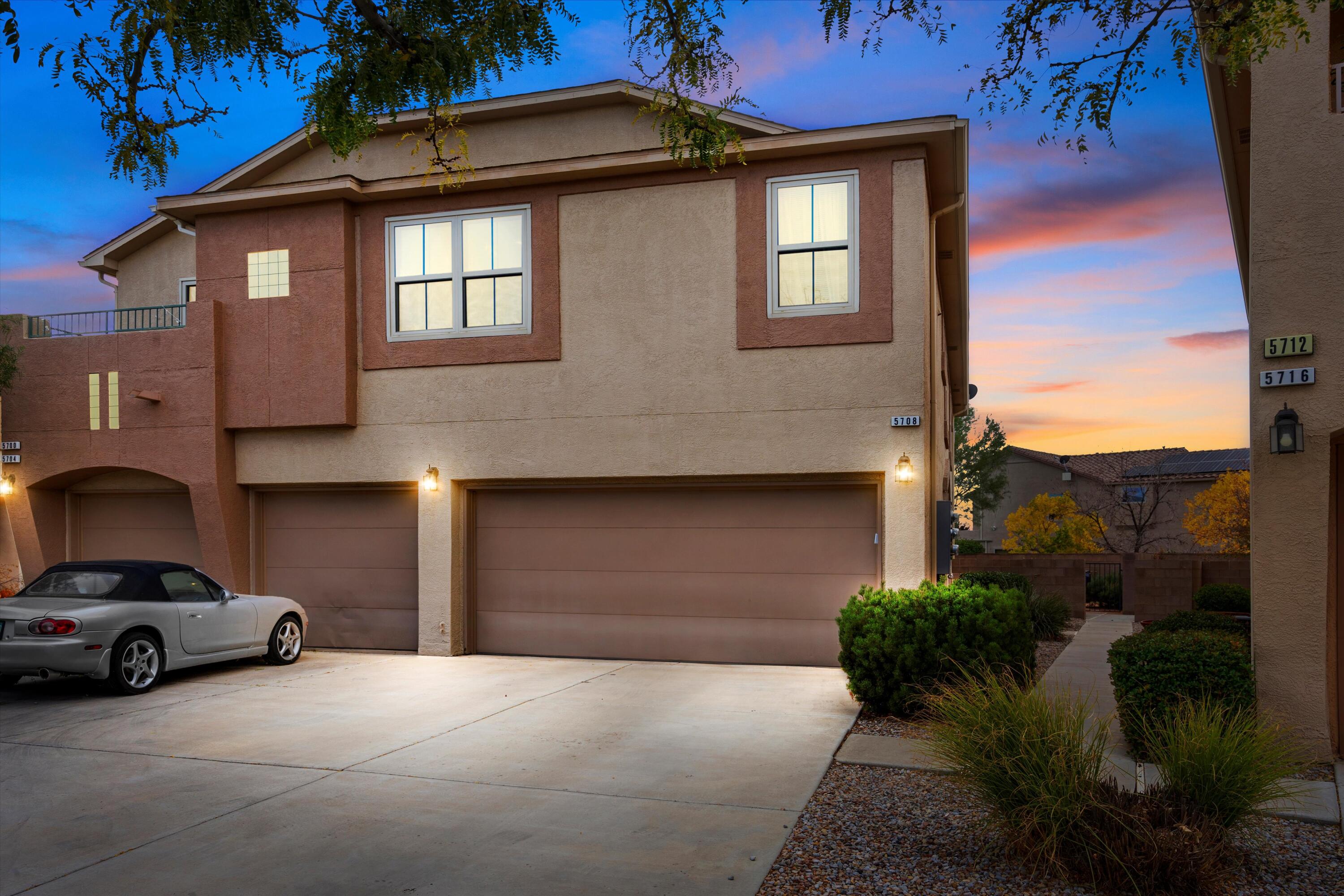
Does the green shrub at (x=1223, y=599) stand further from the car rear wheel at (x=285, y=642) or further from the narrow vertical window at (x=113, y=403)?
the narrow vertical window at (x=113, y=403)

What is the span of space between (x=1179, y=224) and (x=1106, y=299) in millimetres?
4819

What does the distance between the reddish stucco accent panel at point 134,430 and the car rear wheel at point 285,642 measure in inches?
63.6

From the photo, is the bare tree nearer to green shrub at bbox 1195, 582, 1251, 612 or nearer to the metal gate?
the metal gate

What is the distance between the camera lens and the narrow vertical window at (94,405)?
1377 centimetres

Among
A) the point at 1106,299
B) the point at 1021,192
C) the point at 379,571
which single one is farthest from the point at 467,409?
the point at 1106,299

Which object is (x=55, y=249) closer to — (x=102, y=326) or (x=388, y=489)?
(x=102, y=326)

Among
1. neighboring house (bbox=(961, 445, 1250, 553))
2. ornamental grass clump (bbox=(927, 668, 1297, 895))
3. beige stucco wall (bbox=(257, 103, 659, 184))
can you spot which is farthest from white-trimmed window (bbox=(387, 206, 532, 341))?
neighboring house (bbox=(961, 445, 1250, 553))

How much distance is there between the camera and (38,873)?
4.91m

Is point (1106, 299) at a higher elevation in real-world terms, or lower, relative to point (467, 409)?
higher

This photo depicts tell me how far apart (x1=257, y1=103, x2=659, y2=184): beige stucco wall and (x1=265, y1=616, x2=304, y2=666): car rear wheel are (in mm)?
6214

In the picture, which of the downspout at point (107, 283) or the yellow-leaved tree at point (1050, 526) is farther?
the yellow-leaved tree at point (1050, 526)

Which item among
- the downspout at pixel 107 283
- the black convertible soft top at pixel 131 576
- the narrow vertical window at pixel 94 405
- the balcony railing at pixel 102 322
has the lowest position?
the black convertible soft top at pixel 131 576

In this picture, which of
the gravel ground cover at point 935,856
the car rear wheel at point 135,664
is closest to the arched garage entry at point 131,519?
the car rear wheel at point 135,664

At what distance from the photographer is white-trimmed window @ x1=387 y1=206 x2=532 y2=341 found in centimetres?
1246
